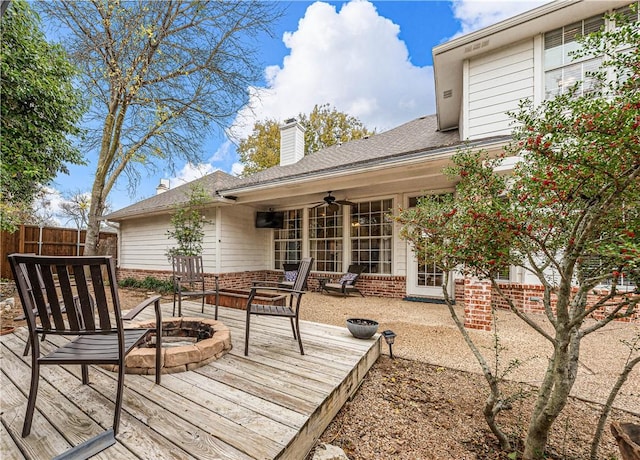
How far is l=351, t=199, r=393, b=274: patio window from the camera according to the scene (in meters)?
6.89

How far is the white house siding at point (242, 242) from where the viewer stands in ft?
24.6

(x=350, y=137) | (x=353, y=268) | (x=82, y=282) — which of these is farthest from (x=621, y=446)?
(x=350, y=137)

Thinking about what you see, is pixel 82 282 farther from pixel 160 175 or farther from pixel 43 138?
pixel 43 138

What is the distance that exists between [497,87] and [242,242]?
276 inches

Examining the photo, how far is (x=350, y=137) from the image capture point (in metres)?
15.0

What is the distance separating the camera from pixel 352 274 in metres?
6.90

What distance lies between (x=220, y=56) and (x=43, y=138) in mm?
4808

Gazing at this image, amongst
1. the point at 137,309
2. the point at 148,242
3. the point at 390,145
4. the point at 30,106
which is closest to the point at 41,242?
the point at 148,242

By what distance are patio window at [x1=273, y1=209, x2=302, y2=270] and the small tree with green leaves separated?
2.39m

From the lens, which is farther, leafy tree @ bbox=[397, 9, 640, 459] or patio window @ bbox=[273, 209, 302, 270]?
patio window @ bbox=[273, 209, 302, 270]

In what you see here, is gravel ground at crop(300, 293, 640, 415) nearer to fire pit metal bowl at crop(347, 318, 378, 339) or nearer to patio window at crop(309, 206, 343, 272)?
fire pit metal bowl at crop(347, 318, 378, 339)

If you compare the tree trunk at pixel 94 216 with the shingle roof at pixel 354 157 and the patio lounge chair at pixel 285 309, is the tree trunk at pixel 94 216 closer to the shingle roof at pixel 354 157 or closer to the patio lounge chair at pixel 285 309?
the shingle roof at pixel 354 157

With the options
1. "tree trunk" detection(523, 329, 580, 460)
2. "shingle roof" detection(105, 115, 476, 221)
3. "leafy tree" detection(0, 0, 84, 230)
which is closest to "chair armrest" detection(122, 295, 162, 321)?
"tree trunk" detection(523, 329, 580, 460)

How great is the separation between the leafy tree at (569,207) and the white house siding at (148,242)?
6906mm
